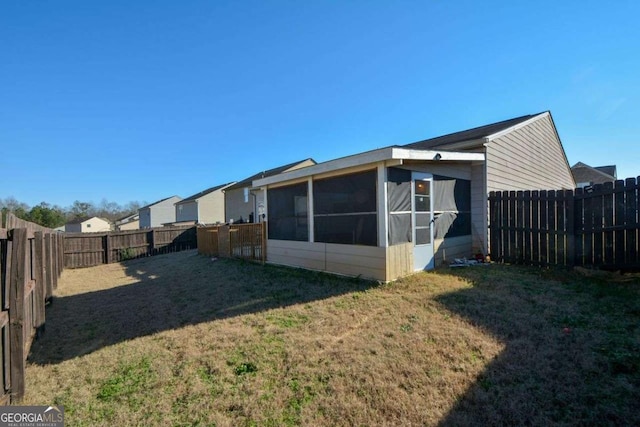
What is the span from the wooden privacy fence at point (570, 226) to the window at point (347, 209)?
405cm

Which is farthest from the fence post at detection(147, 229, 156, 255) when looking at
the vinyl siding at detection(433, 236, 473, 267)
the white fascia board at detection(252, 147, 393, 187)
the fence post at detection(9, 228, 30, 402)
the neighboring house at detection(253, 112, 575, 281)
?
the vinyl siding at detection(433, 236, 473, 267)

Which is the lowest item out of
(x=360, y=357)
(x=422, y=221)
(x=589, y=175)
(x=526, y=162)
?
→ (x=360, y=357)

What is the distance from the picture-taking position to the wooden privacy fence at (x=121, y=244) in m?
12.8

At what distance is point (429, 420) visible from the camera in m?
2.21

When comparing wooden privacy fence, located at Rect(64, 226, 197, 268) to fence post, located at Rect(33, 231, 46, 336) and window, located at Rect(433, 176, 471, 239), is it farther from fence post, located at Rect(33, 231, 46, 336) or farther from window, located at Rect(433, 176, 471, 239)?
window, located at Rect(433, 176, 471, 239)

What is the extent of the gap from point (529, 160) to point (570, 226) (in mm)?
4446

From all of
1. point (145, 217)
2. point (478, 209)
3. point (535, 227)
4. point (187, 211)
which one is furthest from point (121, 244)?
point (145, 217)

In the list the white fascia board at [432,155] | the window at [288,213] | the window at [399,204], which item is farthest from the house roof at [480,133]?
the window at [288,213]

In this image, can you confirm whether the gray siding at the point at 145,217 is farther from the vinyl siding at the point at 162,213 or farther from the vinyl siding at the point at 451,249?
the vinyl siding at the point at 451,249

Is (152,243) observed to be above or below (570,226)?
below

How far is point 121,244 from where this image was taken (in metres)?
14.2

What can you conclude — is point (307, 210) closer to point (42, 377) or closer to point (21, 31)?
point (42, 377)

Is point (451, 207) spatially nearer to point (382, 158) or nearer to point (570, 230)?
point (570, 230)

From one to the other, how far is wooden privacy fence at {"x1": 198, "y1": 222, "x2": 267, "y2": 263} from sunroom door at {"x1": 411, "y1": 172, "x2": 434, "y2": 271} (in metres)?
5.20
